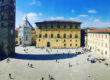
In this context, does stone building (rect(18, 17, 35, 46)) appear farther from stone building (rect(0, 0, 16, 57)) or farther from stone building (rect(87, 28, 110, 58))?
stone building (rect(87, 28, 110, 58))

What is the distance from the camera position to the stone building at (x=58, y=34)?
52.2m

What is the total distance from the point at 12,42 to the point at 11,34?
277 cm

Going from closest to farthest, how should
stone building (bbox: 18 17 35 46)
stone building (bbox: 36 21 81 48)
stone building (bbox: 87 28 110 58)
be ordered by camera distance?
stone building (bbox: 87 28 110 58), stone building (bbox: 36 21 81 48), stone building (bbox: 18 17 35 46)

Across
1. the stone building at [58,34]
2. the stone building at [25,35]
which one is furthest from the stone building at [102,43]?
the stone building at [25,35]

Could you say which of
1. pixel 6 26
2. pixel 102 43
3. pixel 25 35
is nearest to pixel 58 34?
pixel 25 35

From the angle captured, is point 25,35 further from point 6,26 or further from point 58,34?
point 6,26

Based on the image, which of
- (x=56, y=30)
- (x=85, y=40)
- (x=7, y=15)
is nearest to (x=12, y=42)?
(x=7, y=15)

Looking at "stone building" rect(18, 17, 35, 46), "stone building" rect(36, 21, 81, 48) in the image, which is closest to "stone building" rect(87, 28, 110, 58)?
"stone building" rect(36, 21, 81, 48)

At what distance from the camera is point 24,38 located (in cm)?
5838

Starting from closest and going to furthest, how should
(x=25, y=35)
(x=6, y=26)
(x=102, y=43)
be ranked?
(x=6, y=26), (x=102, y=43), (x=25, y=35)

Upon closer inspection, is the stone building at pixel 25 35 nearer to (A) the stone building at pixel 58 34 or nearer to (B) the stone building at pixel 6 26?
(A) the stone building at pixel 58 34

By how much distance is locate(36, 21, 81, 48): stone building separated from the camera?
52156 mm

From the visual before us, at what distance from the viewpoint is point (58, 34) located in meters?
52.3

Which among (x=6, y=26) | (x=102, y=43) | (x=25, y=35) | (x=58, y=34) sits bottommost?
(x=102, y=43)
